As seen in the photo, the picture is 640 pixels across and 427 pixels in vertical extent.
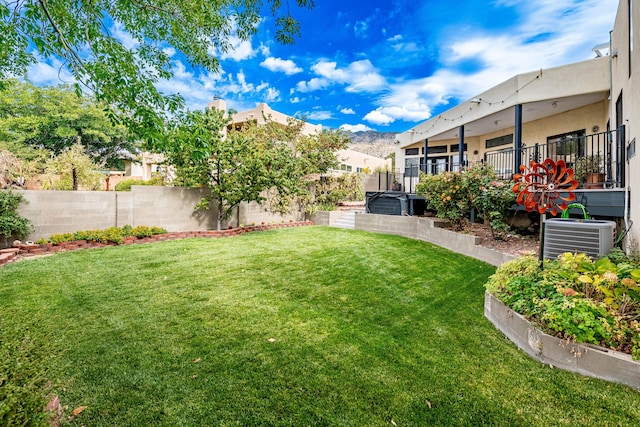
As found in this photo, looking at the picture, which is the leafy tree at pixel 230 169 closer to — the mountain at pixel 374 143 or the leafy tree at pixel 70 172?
the leafy tree at pixel 70 172

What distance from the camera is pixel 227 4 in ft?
16.4

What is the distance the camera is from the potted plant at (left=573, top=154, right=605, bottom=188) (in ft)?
19.3

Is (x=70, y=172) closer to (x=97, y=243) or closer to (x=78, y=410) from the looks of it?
(x=97, y=243)

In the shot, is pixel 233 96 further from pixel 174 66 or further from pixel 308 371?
pixel 308 371

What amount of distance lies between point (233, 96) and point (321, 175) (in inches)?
409

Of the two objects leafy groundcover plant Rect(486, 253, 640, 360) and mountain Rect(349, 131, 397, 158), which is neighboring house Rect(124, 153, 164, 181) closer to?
leafy groundcover plant Rect(486, 253, 640, 360)

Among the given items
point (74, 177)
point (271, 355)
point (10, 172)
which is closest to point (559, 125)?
point (271, 355)

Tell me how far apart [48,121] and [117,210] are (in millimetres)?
14370

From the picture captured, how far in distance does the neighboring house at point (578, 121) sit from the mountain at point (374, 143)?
36345 mm

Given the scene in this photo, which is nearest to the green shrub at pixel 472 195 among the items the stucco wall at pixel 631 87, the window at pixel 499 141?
the stucco wall at pixel 631 87

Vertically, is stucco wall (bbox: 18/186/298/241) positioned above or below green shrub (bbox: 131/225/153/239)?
above

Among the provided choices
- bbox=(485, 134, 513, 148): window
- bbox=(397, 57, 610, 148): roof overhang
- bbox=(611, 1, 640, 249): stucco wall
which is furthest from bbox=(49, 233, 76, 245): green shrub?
bbox=(485, 134, 513, 148): window

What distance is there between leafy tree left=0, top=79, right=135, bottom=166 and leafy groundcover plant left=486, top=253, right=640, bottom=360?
57.1 ft

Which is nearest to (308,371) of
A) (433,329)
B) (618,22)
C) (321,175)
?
(433,329)
